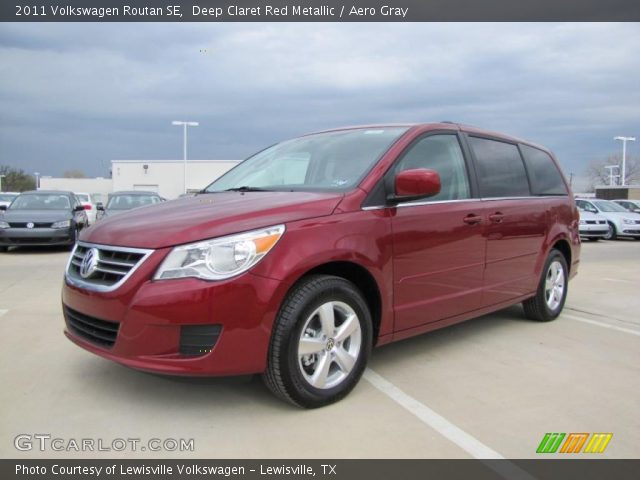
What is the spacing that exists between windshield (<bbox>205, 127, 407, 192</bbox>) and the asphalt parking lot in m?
1.38

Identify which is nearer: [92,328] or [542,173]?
[92,328]

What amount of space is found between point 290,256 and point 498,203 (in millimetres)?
2260

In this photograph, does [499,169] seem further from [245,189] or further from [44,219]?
[44,219]

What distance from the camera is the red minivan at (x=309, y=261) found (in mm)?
2732

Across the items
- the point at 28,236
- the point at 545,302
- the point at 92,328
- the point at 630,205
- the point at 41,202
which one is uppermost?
the point at 41,202

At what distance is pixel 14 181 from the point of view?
70.9 m

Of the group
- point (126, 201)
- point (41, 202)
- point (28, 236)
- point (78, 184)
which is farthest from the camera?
point (78, 184)

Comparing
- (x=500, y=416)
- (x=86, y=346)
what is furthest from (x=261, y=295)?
(x=500, y=416)

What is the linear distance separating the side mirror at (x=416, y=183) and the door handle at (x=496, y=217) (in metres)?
1.07

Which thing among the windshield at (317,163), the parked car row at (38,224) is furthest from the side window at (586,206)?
the windshield at (317,163)

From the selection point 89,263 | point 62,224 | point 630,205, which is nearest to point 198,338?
point 89,263

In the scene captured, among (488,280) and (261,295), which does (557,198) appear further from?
(261,295)

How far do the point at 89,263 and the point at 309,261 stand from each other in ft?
4.22
